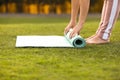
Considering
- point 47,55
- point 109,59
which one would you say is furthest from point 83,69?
point 47,55

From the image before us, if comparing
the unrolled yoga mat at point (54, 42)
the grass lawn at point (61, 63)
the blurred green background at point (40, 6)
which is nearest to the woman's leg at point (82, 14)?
the unrolled yoga mat at point (54, 42)

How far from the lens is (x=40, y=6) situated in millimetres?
8930

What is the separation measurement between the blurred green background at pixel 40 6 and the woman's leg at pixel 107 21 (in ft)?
19.7

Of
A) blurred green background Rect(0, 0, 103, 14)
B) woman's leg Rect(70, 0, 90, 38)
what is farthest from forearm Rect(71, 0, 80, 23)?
blurred green background Rect(0, 0, 103, 14)

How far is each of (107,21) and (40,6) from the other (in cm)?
609

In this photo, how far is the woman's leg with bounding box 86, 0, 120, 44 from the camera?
289 centimetres

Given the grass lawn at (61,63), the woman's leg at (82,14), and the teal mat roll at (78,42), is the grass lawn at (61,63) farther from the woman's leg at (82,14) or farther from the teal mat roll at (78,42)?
the woman's leg at (82,14)

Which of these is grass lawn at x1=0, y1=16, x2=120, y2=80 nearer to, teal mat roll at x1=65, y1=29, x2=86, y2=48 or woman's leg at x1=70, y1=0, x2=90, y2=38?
teal mat roll at x1=65, y1=29, x2=86, y2=48

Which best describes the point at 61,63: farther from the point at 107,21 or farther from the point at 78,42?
the point at 107,21

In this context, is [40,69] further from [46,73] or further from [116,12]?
[116,12]

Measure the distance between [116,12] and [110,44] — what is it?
285mm

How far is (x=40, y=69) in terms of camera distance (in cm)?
187

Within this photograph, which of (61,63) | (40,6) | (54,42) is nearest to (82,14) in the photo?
(54,42)

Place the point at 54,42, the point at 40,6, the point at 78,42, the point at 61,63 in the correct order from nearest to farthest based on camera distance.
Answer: the point at 61,63 < the point at 78,42 < the point at 54,42 < the point at 40,6
